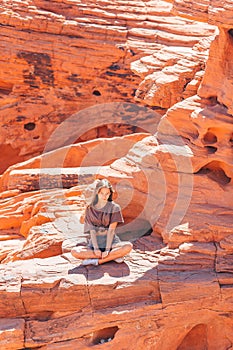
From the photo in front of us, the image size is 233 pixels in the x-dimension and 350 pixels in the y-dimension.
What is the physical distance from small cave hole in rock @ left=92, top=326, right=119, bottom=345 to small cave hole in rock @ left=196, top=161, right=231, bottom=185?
2634 mm

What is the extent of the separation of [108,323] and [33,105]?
8.54m

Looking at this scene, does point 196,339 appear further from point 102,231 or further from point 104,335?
point 102,231

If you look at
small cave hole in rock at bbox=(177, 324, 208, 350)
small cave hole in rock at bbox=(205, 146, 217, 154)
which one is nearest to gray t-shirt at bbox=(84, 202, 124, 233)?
small cave hole in rock at bbox=(205, 146, 217, 154)

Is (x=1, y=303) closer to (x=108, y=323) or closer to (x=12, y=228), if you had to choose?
(x=108, y=323)

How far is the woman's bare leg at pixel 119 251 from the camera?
7789 millimetres

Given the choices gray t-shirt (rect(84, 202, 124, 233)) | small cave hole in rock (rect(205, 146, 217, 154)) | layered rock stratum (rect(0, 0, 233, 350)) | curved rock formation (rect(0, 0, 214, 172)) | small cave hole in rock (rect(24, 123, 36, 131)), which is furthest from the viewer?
small cave hole in rock (rect(24, 123, 36, 131))

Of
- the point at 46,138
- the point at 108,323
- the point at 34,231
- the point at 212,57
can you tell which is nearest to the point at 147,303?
the point at 108,323

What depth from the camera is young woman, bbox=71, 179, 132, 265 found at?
780cm

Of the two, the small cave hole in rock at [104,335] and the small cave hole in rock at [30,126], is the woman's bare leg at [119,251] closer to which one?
the small cave hole in rock at [104,335]

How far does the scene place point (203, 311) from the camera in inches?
305

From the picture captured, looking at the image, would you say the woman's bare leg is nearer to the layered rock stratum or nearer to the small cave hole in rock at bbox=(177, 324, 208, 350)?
the layered rock stratum

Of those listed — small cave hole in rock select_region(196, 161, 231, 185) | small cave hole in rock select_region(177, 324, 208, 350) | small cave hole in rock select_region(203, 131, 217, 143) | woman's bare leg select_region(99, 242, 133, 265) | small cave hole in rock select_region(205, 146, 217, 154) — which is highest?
small cave hole in rock select_region(203, 131, 217, 143)

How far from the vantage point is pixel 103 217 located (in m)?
7.88

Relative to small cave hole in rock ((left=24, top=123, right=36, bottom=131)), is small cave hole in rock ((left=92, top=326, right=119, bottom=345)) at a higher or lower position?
higher
